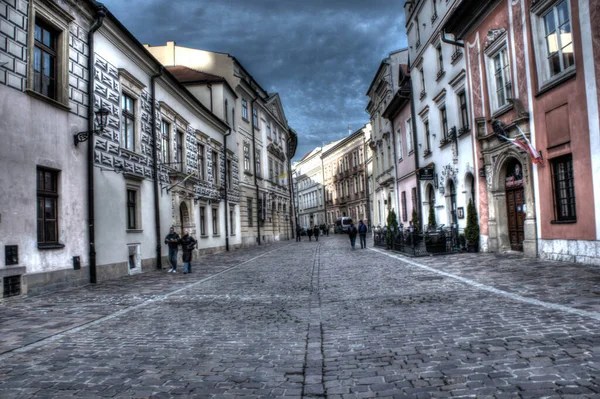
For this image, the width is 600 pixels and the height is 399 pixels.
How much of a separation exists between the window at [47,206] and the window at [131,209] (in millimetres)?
4292

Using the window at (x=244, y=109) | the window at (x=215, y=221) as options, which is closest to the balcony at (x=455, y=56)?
the window at (x=215, y=221)

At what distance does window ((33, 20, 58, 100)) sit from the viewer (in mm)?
11570

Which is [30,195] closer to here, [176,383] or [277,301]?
[277,301]

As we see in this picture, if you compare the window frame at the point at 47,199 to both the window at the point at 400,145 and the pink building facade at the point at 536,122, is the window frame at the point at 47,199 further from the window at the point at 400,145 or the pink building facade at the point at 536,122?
the window at the point at 400,145

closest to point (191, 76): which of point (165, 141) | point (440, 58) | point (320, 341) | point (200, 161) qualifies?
point (200, 161)

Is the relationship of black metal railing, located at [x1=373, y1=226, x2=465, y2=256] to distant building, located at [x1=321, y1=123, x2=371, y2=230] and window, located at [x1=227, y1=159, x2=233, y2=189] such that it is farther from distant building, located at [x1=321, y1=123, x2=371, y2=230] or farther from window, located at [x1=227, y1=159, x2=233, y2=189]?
distant building, located at [x1=321, y1=123, x2=371, y2=230]

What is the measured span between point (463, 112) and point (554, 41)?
6.78 metres

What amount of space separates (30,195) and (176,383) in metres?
8.51

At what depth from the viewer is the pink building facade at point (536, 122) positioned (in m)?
11.4

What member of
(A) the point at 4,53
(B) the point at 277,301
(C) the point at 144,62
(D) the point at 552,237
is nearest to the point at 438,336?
(B) the point at 277,301

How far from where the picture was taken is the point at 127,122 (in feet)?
54.9

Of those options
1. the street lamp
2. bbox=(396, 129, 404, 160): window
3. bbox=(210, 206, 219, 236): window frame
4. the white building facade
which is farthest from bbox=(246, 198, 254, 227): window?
the street lamp

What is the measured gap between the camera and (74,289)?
11844 mm

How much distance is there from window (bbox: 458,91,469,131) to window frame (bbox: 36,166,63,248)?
48.4 ft
